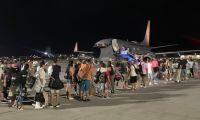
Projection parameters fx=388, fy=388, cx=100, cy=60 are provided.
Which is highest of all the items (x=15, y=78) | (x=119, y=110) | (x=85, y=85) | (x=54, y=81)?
(x=15, y=78)

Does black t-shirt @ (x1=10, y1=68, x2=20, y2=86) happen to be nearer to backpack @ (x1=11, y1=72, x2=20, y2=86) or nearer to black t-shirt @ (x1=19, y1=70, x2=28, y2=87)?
backpack @ (x1=11, y1=72, x2=20, y2=86)

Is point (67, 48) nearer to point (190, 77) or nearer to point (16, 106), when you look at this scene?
point (190, 77)

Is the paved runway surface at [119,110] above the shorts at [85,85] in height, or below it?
below

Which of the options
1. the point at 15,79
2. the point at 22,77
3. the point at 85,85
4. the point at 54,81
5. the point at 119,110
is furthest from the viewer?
the point at 85,85

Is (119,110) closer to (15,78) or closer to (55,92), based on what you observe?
(55,92)

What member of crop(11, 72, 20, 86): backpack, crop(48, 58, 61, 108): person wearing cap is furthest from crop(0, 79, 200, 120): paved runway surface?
crop(11, 72, 20, 86): backpack

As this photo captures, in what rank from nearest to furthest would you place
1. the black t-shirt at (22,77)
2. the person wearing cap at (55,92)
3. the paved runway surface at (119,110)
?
the paved runway surface at (119,110), the black t-shirt at (22,77), the person wearing cap at (55,92)

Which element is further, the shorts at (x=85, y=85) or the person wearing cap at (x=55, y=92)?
the shorts at (x=85, y=85)

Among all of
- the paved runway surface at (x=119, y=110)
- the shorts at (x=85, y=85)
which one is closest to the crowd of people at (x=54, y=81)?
the shorts at (x=85, y=85)

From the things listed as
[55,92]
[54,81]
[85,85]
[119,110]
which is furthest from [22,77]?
[119,110]

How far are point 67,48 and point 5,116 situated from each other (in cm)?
13055

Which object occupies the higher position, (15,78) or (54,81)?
(15,78)

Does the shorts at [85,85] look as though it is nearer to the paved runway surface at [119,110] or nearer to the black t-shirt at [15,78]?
the paved runway surface at [119,110]

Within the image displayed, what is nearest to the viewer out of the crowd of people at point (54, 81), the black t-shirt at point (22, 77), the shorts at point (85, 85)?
the black t-shirt at point (22, 77)
